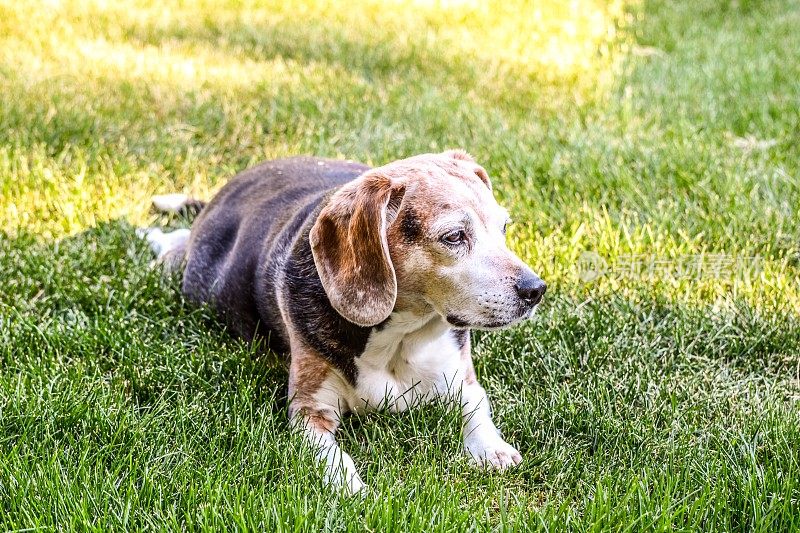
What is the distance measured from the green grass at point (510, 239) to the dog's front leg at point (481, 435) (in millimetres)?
55

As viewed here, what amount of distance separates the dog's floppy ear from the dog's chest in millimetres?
189

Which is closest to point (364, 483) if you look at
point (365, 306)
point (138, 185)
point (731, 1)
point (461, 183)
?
point (365, 306)

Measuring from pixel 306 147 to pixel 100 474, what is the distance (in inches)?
118

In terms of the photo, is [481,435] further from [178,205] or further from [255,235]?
[178,205]

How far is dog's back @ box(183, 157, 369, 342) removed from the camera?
11.4ft

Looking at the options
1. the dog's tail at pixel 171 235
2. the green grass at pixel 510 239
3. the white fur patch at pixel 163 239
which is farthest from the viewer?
the white fur patch at pixel 163 239

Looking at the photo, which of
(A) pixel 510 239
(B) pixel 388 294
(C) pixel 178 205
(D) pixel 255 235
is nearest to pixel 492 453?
(B) pixel 388 294

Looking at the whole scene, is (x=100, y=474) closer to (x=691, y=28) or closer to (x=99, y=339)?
(x=99, y=339)

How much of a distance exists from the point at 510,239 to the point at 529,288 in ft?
5.35

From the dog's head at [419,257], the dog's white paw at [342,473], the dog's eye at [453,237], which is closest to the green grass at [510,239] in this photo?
the dog's white paw at [342,473]

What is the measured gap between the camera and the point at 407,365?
3205 mm

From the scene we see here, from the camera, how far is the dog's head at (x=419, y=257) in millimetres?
2865

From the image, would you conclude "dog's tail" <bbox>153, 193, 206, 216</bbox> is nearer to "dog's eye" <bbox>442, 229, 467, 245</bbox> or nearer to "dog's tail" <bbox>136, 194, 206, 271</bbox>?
"dog's tail" <bbox>136, 194, 206, 271</bbox>

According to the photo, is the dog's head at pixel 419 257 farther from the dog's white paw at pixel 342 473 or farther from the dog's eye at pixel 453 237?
the dog's white paw at pixel 342 473
